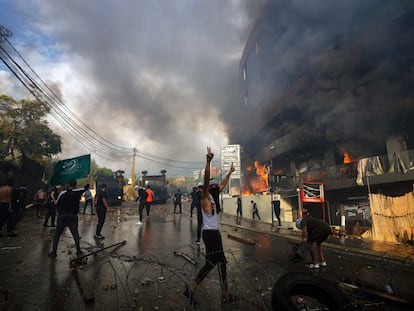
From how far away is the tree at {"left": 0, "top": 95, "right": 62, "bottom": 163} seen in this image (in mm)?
20781

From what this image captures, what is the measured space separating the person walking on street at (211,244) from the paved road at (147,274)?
267mm

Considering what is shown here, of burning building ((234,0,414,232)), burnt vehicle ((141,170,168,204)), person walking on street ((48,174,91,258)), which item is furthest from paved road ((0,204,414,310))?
burnt vehicle ((141,170,168,204))

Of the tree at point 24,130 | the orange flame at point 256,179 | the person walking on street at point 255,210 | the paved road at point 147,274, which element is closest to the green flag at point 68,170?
the paved road at point 147,274

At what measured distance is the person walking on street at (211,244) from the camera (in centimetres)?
337

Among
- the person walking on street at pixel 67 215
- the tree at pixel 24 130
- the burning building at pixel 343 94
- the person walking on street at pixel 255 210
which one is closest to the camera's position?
the person walking on street at pixel 67 215

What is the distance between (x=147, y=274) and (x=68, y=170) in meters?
6.09

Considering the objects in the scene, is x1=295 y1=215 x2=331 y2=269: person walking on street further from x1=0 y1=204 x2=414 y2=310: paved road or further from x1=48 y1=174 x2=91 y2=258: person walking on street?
x1=48 y1=174 x2=91 y2=258: person walking on street

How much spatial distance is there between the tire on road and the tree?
903 inches

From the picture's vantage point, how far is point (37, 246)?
23.0ft

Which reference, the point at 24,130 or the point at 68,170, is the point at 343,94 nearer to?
the point at 68,170

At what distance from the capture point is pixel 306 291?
315 centimetres

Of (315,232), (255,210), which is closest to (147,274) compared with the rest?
(315,232)

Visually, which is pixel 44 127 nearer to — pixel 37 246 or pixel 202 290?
pixel 37 246

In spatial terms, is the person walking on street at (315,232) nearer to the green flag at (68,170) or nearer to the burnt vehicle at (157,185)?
the green flag at (68,170)
